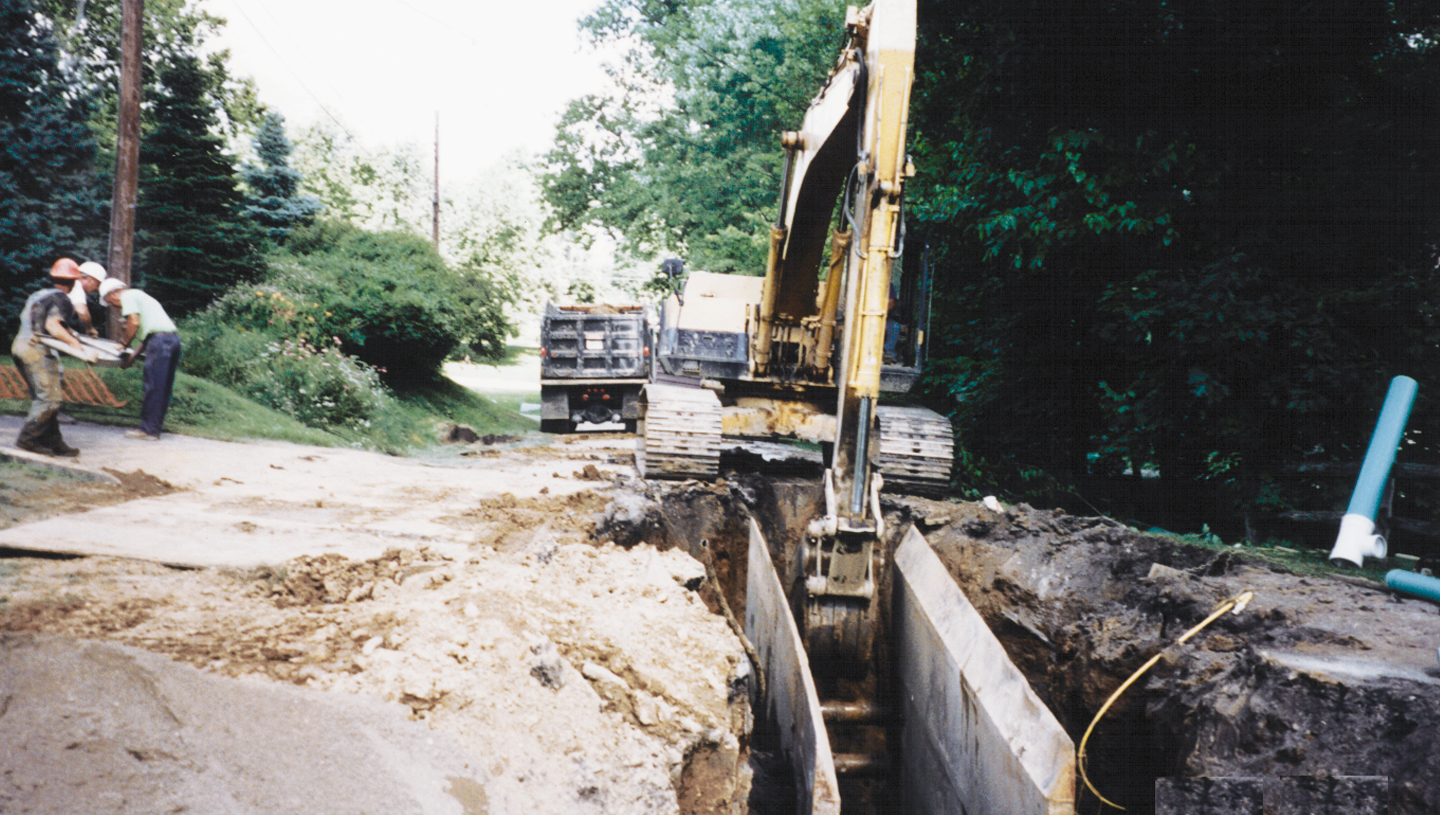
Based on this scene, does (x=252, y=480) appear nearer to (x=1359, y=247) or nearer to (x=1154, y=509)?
(x=1154, y=509)

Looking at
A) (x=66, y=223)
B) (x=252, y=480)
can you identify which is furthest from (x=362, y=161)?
(x=252, y=480)

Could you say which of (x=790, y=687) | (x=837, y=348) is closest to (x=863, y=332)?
(x=790, y=687)

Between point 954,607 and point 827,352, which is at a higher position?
point 827,352

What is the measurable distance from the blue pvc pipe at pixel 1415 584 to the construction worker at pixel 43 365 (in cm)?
913

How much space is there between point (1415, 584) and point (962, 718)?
216cm

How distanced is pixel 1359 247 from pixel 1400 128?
1007 millimetres

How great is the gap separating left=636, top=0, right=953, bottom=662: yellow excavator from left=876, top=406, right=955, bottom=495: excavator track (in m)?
0.01

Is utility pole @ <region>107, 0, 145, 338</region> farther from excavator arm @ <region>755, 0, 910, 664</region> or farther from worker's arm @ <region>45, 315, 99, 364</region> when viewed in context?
excavator arm @ <region>755, 0, 910, 664</region>

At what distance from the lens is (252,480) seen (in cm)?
735

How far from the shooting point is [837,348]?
7895 millimetres

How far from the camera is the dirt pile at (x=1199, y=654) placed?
9.91 ft

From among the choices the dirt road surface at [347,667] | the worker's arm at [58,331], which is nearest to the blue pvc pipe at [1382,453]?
the dirt road surface at [347,667]

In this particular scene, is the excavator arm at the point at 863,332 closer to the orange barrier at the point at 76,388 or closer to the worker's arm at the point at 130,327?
the worker's arm at the point at 130,327

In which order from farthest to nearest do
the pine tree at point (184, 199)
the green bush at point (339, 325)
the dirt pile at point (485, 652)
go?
the pine tree at point (184, 199) → the green bush at point (339, 325) → the dirt pile at point (485, 652)
